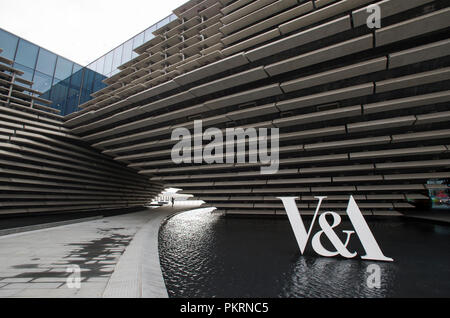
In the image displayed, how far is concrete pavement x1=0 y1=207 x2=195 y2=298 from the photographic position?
2.78m

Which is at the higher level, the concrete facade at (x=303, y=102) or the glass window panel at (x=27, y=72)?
the glass window panel at (x=27, y=72)

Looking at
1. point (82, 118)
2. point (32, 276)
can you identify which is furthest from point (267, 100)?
point (82, 118)

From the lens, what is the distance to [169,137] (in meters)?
10.7

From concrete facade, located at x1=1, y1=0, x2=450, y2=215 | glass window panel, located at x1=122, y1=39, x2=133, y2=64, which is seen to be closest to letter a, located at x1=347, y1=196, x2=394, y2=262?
concrete facade, located at x1=1, y1=0, x2=450, y2=215

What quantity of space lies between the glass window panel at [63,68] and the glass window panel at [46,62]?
32 cm

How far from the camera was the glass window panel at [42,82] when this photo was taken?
1324 centimetres

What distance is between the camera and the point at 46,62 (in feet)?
45.4

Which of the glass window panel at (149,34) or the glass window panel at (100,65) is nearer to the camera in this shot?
the glass window panel at (149,34)

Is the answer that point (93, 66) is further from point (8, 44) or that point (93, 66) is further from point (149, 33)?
point (149, 33)

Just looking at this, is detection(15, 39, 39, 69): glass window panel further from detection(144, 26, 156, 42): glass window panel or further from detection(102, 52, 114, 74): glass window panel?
detection(144, 26, 156, 42): glass window panel

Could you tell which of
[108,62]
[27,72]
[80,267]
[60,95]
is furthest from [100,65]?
[80,267]

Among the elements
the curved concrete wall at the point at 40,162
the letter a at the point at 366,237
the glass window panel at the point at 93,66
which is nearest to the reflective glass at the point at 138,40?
the glass window panel at the point at 93,66

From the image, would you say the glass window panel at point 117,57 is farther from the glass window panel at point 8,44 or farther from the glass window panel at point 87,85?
the glass window panel at point 8,44

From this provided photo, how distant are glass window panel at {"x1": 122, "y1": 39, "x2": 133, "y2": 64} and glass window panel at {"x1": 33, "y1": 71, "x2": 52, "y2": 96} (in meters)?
5.02
